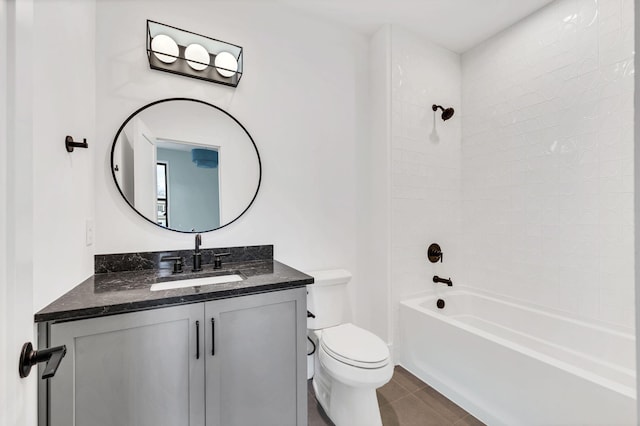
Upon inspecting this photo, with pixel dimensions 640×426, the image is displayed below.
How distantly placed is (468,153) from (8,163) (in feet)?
9.41

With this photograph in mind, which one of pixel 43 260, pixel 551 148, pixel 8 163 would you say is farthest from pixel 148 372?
pixel 551 148

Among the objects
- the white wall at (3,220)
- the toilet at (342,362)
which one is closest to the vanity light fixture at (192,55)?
the white wall at (3,220)

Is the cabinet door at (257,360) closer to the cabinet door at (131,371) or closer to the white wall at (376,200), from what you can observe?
the cabinet door at (131,371)

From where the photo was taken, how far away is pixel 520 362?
1.50 meters

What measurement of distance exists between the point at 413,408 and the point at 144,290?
170 centimetres

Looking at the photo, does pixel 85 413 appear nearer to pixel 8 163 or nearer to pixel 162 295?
pixel 162 295

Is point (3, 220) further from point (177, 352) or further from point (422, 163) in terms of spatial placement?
point (422, 163)

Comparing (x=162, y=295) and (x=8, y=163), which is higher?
(x=8, y=163)

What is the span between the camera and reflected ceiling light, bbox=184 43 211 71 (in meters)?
1.73

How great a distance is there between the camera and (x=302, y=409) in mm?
1402

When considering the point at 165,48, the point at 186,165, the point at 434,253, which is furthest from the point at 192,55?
the point at 434,253

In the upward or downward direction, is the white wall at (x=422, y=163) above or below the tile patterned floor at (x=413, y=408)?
above

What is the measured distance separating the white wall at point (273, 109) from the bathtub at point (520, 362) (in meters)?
0.85

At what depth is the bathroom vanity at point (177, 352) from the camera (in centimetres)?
100
